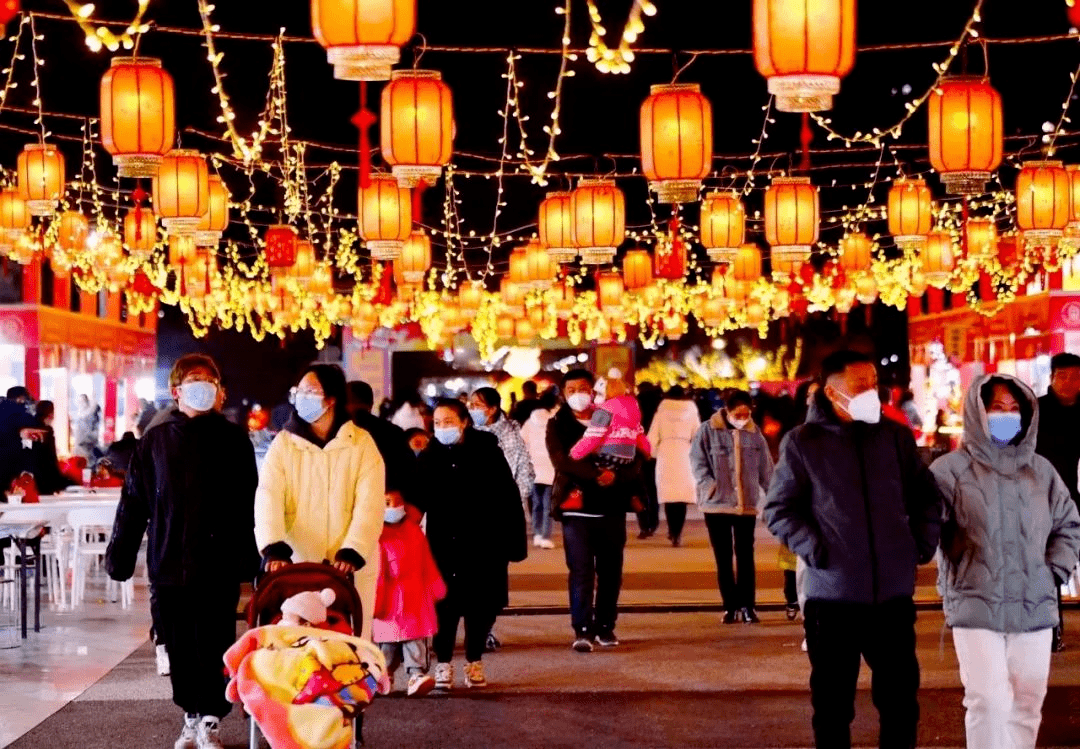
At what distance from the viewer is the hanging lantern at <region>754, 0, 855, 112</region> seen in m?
8.91

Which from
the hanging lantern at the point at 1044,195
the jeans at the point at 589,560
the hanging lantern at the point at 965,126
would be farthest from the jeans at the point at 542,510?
the hanging lantern at the point at 965,126

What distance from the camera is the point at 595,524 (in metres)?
11.7

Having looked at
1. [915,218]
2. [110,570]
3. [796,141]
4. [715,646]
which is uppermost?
[796,141]

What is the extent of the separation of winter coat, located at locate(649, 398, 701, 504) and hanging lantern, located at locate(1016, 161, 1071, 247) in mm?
5600

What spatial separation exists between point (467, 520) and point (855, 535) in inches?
151

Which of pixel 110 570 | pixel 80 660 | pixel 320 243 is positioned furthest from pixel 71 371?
pixel 110 570

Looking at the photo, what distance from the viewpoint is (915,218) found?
17625 millimetres

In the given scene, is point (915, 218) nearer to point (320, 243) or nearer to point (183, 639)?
point (183, 639)

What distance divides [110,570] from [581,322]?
1403 inches

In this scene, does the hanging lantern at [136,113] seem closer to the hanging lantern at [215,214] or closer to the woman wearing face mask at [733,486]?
the hanging lantern at [215,214]

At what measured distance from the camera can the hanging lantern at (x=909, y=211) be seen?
17.6 meters

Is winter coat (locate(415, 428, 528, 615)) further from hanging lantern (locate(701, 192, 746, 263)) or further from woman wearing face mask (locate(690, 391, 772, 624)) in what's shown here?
hanging lantern (locate(701, 192, 746, 263))

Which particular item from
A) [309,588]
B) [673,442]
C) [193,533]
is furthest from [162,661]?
[673,442]

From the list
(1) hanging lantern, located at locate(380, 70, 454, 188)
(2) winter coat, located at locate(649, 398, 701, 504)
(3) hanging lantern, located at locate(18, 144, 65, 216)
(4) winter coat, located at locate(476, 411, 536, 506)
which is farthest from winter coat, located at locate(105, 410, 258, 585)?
(2) winter coat, located at locate(649, 398, 701, 504)
